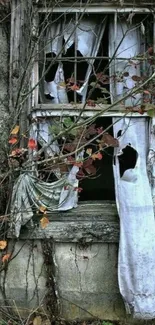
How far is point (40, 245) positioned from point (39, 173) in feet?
2.53

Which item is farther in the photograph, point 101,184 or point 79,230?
point 101,184

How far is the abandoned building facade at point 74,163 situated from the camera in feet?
14.6

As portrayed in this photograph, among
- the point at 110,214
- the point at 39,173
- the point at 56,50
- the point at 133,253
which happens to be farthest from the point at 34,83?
the point at 133,253

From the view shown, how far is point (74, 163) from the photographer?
174 inches

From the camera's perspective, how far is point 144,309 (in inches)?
172

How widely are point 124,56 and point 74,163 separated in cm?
138

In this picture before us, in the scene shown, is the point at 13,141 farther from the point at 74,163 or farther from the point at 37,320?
the point at 37,320

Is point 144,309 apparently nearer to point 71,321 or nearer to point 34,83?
point 71,321

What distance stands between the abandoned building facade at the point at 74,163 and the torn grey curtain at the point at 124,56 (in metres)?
0.01

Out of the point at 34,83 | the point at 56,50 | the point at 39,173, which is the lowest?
the point at 39,173

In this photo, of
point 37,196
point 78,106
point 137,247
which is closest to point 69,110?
point 78,106

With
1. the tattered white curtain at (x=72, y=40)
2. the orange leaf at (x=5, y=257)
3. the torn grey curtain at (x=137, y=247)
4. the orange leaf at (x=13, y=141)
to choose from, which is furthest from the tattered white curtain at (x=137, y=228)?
the orange leaf at (x=5, y=257)

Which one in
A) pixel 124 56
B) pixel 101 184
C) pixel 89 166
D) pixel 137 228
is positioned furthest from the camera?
pixel 101 184

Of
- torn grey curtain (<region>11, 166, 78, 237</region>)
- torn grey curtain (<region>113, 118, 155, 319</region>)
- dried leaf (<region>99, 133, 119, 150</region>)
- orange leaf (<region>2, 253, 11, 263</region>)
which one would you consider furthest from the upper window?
orange leaf (<region>2, 253, 11, 263</region>)
